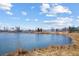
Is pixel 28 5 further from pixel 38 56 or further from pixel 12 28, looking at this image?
pixel 38 56

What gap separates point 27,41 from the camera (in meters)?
1.36

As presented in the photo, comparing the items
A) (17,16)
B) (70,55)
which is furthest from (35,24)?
(70,55)

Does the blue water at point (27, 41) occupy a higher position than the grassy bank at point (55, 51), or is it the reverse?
the blue water at point (27, 41)

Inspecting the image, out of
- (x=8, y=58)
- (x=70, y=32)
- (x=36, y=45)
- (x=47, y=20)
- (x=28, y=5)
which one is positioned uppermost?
(x=28, y=5)

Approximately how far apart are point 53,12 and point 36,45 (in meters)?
0.32

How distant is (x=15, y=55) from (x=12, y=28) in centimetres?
23

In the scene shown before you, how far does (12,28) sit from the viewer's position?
1.38 metres

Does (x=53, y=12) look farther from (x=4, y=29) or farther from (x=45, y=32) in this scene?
(x=4, y=29)

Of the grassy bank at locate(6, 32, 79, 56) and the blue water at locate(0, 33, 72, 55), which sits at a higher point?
the blue water at locate(0, 33, 72, 55)

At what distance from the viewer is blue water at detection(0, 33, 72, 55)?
136 cm

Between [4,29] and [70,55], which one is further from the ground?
[4,29]

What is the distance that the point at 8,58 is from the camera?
1342mm

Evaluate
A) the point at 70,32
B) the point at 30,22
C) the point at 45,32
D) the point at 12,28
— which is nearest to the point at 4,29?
the point at 12,28

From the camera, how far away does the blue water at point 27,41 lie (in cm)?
136
